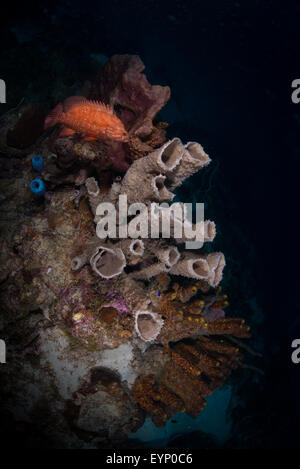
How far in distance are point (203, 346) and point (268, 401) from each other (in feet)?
25.2

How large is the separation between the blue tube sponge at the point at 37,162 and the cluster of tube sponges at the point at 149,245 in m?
1.15

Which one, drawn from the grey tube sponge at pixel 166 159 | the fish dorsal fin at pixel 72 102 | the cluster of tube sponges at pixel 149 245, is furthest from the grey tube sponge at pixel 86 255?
the fish dorsal fin at pixel 72 102

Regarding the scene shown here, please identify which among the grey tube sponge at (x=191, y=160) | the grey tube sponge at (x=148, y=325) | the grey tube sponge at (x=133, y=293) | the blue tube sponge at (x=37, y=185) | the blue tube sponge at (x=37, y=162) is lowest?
the grey tube sponge at (x=148, y=325)

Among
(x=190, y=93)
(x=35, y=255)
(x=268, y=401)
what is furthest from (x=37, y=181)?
(x=268, y=401)

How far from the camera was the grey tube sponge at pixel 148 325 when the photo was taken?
259 centimetres

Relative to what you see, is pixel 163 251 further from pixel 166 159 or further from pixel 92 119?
pixel 92 119

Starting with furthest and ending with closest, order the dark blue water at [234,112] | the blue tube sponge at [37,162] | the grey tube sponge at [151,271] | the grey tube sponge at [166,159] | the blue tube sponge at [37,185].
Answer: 1. the dark blue water at [234,112]
2. the blue tube sponge at [37,162]
3. the blue tube sponge at [37,185]
4. the grey tube sponge at [151,271]
5. the grey tube sponge at [166,159]

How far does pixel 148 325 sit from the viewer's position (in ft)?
8.68

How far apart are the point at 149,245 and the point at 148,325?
96 cm

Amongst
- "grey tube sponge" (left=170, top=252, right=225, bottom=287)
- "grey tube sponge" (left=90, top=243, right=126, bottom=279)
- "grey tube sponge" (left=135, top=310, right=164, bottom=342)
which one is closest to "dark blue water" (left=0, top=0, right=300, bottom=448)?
"grey tube sponge" (left=170, top=252, right=225, bottom=287)

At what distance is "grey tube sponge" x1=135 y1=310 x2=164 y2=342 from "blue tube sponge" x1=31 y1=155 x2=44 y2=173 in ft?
8.76

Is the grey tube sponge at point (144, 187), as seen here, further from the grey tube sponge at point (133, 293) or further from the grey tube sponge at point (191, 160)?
the grey tube sponge at point (133, 293)

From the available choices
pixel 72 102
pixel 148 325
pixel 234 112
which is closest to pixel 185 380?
pixel 148 325

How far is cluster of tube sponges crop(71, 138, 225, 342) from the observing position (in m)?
2.52
